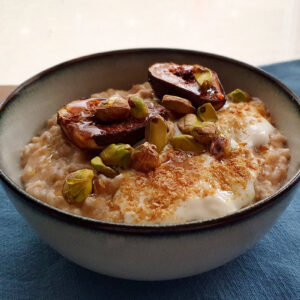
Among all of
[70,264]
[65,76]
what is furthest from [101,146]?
[65,76]

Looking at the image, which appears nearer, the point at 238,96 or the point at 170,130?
the point at 170,130

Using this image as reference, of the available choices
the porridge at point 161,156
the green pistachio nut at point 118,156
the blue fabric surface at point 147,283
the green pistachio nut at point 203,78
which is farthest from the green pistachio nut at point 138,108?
the blue fabric surface at point 147,283

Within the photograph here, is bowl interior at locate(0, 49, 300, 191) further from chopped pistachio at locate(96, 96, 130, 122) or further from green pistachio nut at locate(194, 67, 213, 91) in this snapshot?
chopped pistachio at locate(96, 96, 130, 122)

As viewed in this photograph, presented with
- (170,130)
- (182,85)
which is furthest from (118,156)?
(182,85)

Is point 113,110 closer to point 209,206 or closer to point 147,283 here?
point 209,206

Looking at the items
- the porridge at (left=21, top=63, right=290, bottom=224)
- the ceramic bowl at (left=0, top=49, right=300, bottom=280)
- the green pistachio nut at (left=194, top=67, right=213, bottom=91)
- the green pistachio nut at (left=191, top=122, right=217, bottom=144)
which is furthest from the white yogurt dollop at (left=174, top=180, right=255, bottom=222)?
the green pistachio nut at (left=194, top=67, right=213, bottom=91)

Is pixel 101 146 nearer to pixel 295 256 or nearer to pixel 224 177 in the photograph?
pixel 224 177

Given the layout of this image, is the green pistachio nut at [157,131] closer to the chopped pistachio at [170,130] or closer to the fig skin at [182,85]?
the chopped pistachio at [170,130]
